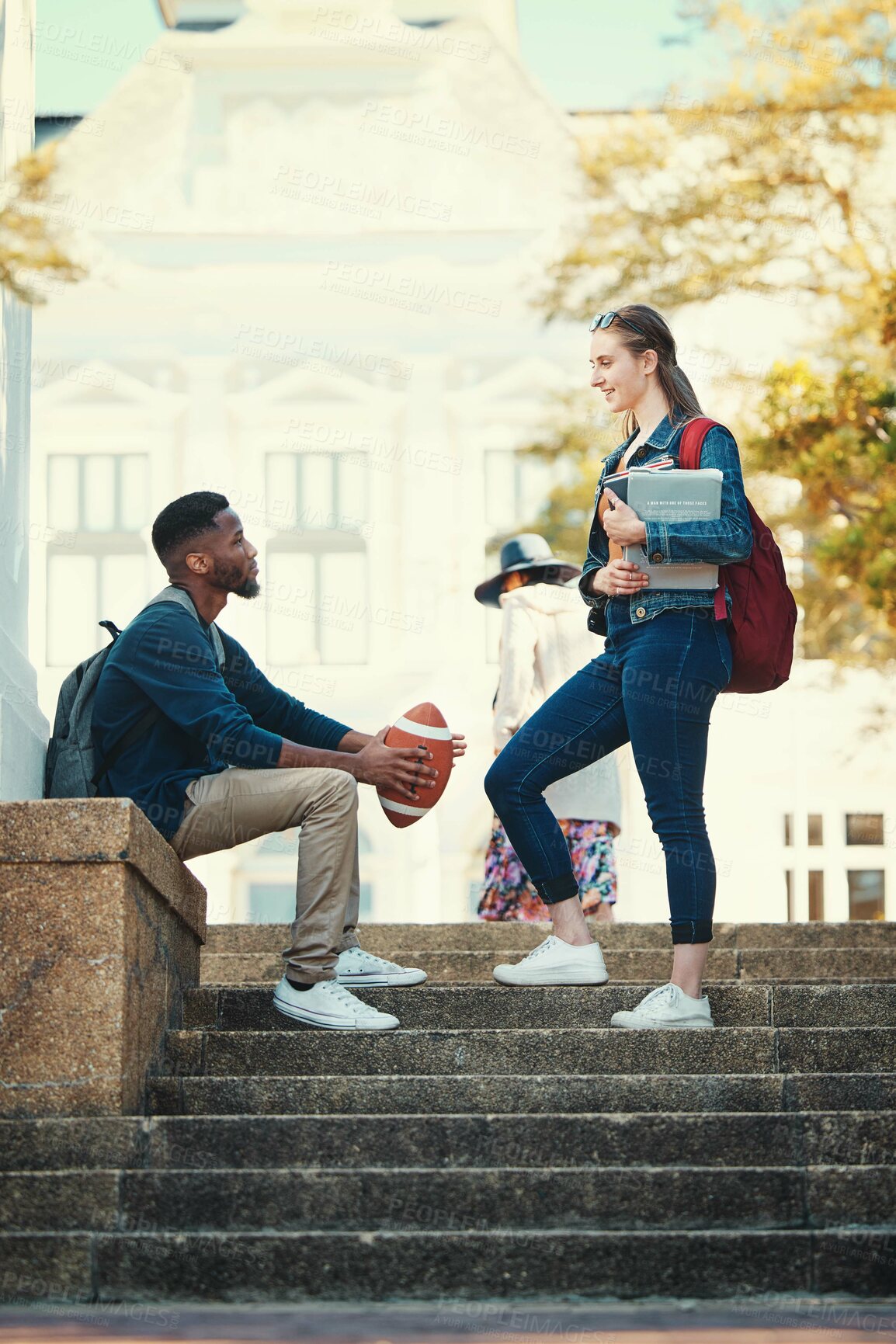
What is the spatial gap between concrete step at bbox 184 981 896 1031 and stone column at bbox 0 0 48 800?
1300mm

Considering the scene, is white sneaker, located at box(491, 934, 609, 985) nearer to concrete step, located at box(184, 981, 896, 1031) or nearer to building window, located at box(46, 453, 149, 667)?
concrete step, located at box(184, 981, 896, 1031)

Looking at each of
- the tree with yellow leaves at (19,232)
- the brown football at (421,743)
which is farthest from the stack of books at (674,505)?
the tree with yellow leaves at (19,232)

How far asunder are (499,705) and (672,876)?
4011mm

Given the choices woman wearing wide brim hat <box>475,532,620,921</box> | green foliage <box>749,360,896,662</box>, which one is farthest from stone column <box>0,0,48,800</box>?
green foliage <box>749,360,896,662</box>

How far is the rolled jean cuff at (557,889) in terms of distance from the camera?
5461 millimetres

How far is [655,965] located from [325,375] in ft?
50.6

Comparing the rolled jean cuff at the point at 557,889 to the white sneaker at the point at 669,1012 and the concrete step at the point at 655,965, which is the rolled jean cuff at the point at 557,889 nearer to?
the white sneaker at the point at 669,1012

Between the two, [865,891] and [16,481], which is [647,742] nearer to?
[16,481]

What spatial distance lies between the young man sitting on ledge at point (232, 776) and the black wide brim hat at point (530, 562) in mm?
3575

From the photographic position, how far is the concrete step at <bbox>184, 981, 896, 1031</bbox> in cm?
525

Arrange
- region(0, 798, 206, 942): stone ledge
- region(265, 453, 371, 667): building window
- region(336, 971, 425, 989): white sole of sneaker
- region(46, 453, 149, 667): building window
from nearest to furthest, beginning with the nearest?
region(0, 798, 206, 942): stone ledge < region(336, 971, 425, 989): white sole of sneaker < region(265, 453, 371, 667): building window < region(46, 453, 149, 667): building window

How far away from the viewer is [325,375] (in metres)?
21.1

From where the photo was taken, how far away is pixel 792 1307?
372cm

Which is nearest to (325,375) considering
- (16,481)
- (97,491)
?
(97,491)
